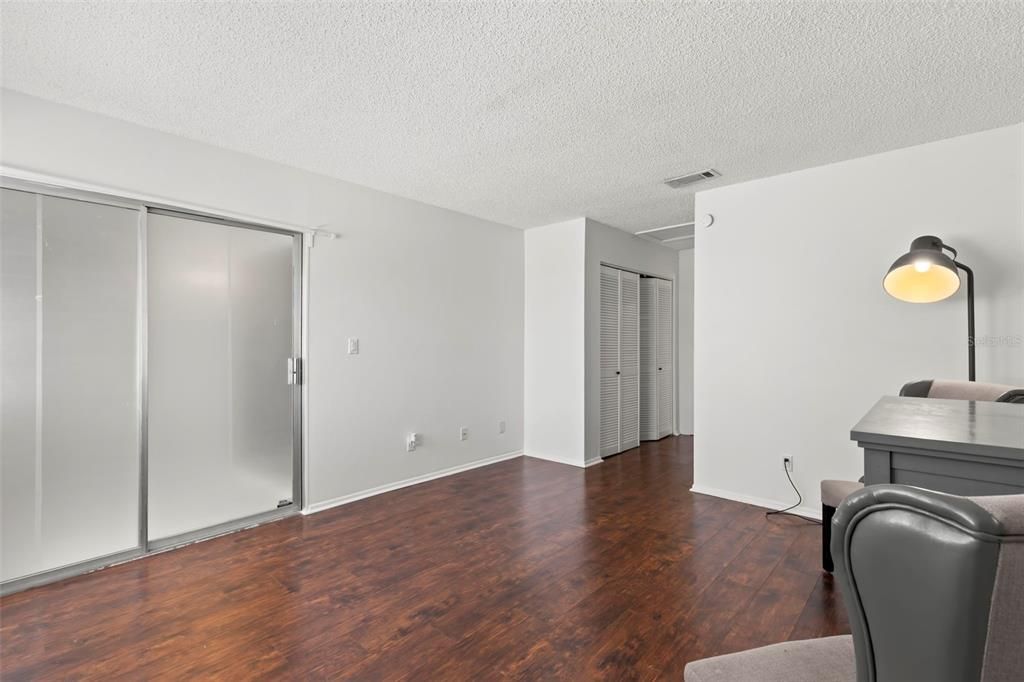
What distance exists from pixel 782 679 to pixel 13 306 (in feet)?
11.4

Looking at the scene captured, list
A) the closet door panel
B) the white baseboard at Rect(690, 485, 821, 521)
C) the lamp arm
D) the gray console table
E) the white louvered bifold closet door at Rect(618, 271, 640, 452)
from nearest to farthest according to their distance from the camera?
the gray console table
the lamp arm
the white baseboard at Rect(690, 485, 821, 521)
the closet door panel
the white louvered bifold closet door at Rect(618, 271, 640, 452)

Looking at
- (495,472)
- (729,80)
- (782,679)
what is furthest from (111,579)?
(729,80)

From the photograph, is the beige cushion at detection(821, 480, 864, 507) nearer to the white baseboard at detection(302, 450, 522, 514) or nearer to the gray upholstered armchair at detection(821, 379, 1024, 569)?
the gray upholstered armchair at detection(821, 379, 1024, 569)

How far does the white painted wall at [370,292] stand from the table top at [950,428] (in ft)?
10.9

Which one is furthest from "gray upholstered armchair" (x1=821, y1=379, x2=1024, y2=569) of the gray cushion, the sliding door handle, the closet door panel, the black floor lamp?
the sliding door handle

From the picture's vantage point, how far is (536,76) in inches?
89.2

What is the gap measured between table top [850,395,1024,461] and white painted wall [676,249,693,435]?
15.9 feet

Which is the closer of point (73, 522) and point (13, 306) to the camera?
point (13, 306)

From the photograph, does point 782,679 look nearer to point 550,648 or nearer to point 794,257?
point 550,648

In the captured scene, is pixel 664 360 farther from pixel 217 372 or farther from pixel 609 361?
pixel 217 372

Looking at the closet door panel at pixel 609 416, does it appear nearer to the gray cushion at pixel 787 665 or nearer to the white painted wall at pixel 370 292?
the white painted wall at pixel 370 292

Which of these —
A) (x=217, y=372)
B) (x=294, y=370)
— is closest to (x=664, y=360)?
(x=294, y=370)

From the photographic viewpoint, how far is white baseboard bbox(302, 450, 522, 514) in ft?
11.9

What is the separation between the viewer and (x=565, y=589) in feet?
7.94
